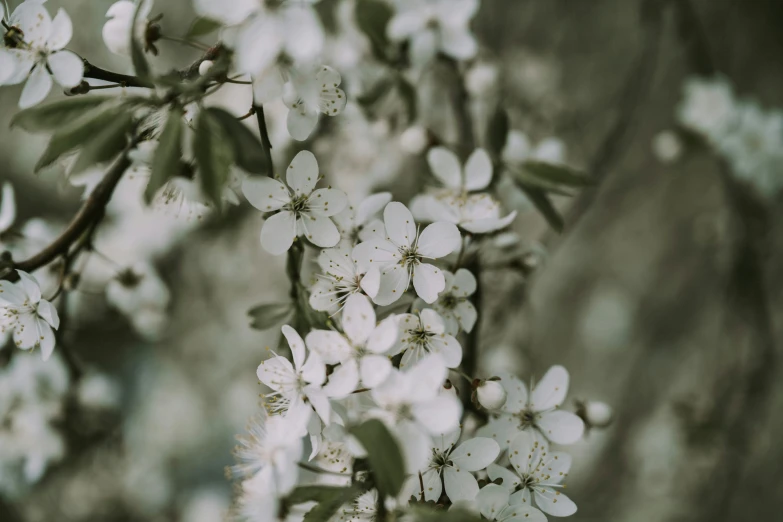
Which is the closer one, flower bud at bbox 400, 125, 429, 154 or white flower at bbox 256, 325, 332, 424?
white flower at bbox 256, 325, 332, 424

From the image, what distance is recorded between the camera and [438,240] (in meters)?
0.70

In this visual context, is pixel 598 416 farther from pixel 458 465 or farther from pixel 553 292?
pixel 553 292

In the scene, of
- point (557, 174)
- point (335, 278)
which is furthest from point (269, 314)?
point (557, 174)

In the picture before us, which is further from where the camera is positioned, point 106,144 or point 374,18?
point 374,18

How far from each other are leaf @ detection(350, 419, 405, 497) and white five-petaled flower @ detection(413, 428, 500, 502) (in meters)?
0.14

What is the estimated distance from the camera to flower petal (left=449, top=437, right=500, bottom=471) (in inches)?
25.6

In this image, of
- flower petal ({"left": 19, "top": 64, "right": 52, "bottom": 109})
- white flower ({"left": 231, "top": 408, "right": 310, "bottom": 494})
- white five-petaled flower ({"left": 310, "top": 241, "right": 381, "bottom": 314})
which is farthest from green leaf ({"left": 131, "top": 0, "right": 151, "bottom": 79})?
white flower ({"left": 231, "top": 408, "right": 310, "bottom": 494})

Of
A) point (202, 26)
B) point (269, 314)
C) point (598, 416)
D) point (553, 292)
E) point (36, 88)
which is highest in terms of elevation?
point (202, 26)

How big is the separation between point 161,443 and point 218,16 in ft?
5.80

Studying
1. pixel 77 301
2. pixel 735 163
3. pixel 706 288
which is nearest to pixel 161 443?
pixel 77 301

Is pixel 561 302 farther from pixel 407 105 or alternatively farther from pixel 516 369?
pixel 407 105

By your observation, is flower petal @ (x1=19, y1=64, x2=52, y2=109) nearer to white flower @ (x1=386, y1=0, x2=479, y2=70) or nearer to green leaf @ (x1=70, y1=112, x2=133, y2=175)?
green leaf @ (x1=70, y1=112, x2=133, y2=175)

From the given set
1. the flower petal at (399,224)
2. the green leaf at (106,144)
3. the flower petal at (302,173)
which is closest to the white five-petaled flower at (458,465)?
→ the flower petal at (399,224)

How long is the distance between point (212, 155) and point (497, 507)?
1.53ft
